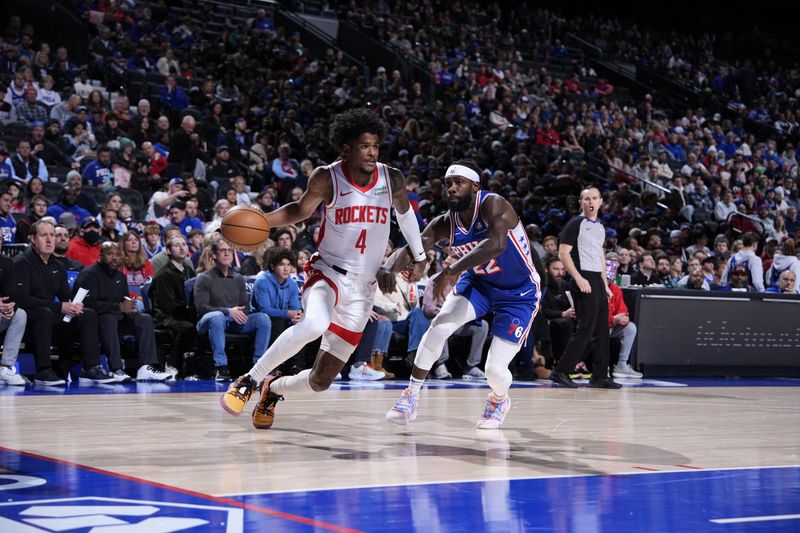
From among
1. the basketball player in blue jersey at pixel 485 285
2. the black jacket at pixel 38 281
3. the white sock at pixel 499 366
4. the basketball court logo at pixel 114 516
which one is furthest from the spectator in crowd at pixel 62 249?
the basketball court logo at pixel 114 516

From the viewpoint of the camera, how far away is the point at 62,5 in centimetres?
1797

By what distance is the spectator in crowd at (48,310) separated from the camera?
9086 mm

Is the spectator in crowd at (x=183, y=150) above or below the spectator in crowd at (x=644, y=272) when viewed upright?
above

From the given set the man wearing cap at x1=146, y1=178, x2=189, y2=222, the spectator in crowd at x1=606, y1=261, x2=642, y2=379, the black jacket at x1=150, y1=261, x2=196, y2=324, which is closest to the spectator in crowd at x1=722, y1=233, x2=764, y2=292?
the spectator in crowd at x1=606, y1=261, x2=642, y2=379

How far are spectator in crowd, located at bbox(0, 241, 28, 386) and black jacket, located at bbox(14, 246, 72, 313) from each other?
67 millimetres

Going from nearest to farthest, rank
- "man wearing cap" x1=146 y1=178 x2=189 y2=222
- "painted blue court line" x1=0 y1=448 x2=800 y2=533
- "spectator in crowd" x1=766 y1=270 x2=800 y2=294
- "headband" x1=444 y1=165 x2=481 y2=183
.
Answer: "painted blue court line" x1=0 y1=448 x2=800 y2=533 → "headband" x1=444 y1=165 x2=481 y2=183 → "man wearing cap" x1=146 y1=178 x2=189 y2=222 → "spectator in crowd" x1=766 y1=270 x2=800 y2=294

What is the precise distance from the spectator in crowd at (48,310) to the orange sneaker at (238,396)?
368 cm

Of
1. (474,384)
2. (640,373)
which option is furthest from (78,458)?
(640,373)

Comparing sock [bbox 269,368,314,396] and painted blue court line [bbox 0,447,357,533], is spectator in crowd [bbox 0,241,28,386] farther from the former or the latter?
painted blue court line [bbox 0,447,357,533]

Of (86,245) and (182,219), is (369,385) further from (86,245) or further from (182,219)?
(182,219)

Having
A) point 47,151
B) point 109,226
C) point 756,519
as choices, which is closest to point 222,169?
point 47,151

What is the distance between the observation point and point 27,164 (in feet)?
41.5

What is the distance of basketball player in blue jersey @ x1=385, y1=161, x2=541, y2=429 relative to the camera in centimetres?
671

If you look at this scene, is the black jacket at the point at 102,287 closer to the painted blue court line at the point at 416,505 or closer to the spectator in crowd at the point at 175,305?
the spectator in crowd at the point at 175,305
